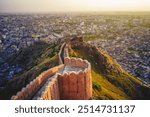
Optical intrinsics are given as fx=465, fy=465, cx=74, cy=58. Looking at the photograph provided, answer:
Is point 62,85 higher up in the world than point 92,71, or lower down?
higher up

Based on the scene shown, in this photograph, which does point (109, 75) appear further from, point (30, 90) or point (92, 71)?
point (30, 90)

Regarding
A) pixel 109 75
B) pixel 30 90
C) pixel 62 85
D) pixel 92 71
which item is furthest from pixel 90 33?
pixel 30 90

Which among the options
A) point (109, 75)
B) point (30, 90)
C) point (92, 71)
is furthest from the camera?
point (109, 75)

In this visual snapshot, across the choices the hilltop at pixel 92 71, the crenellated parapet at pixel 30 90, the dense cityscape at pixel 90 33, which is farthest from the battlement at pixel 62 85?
the dense cityscape at pixel 90 33

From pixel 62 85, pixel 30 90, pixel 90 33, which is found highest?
pixel 90 33

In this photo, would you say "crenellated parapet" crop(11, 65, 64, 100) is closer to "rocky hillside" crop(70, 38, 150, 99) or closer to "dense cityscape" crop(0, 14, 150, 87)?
"rocky hillside" crop(70, 38, 150, 99)

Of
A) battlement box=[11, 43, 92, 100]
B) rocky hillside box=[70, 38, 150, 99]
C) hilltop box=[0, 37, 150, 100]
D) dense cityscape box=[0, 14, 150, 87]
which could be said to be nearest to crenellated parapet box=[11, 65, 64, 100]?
battlement box=[11, 43, 92, 100]
